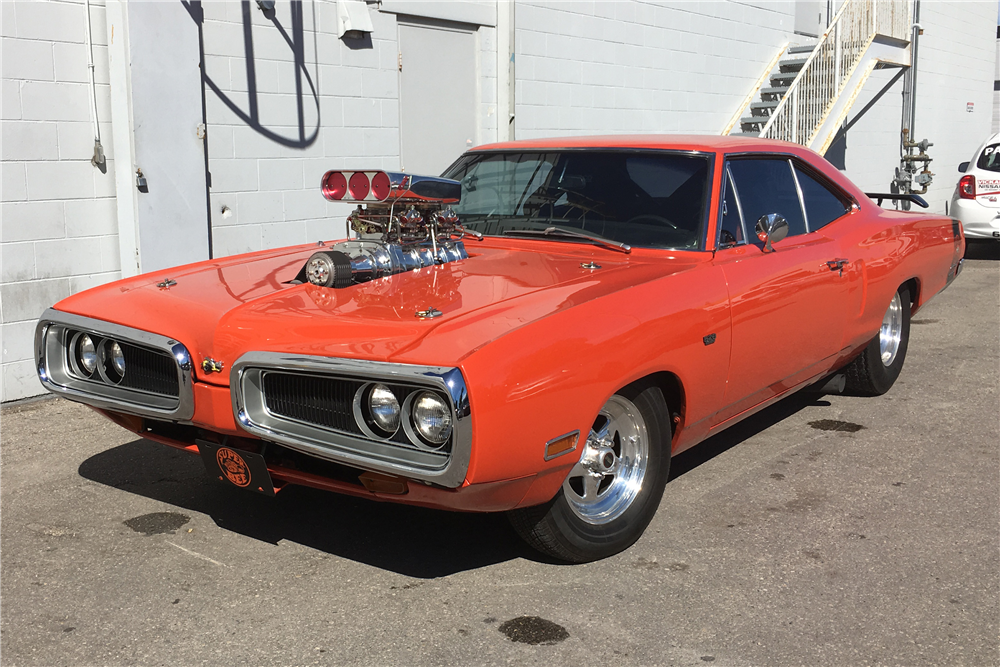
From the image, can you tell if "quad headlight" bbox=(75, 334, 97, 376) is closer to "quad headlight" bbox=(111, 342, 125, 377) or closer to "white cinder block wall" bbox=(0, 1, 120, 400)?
"quad headlight" bbox=(111, 342, 125, 377)

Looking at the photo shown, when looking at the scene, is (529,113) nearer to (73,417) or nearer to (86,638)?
(73,417)

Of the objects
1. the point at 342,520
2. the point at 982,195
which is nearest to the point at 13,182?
the point at 342,520

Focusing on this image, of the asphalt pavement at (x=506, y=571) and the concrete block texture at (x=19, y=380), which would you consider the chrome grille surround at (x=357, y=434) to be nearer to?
the asphalt pavement at (x=506, y=571)

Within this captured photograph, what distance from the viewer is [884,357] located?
5.86m

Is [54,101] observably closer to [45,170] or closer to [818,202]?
[45,170]

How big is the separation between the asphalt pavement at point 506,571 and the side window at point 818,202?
1.15m

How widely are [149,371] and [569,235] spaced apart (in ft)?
6.06

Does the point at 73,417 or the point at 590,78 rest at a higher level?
the point at 590,78

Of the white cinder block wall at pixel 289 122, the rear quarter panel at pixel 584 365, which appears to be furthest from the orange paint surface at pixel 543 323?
the white cinder block wall at pixel 289 122

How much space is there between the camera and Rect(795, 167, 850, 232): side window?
487cm

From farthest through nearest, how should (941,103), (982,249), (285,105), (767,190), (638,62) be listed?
(941,103) < (982,249) < (638,62) < (285,105) < (767,190)

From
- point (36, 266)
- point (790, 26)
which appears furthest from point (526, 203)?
point (790, 26)

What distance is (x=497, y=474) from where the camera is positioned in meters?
2.83

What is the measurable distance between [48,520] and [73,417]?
5.91 feet
